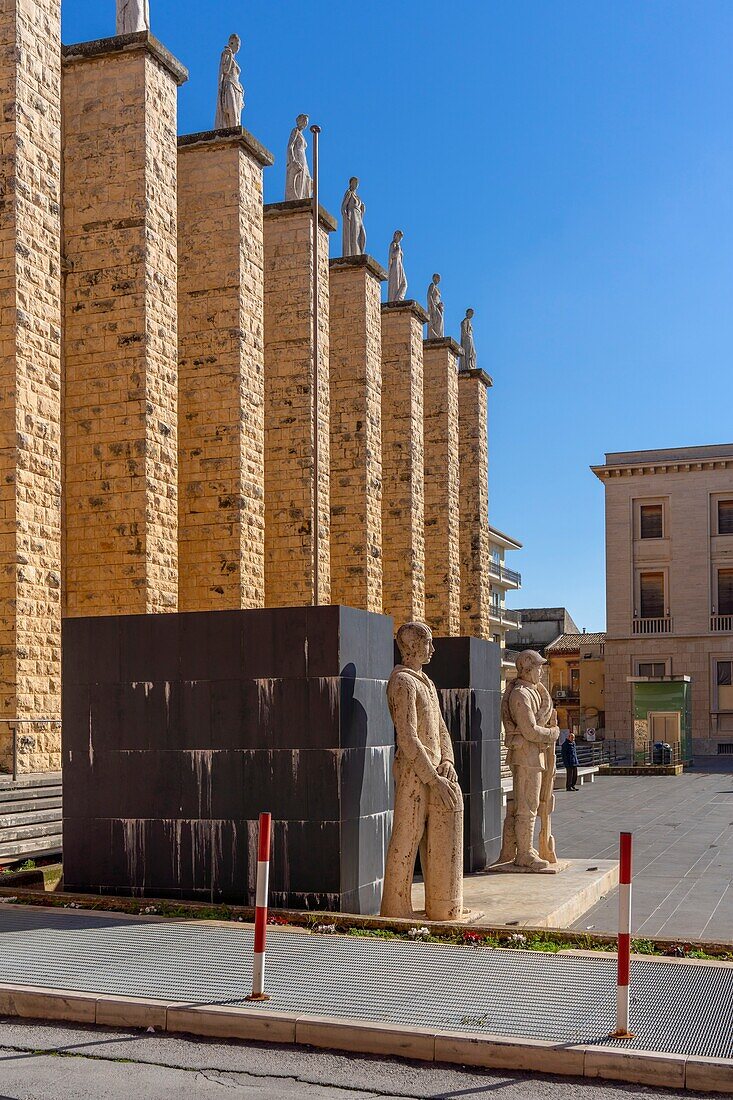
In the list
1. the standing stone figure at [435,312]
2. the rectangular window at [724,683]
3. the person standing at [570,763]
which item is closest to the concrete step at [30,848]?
the person standing at [570,763]

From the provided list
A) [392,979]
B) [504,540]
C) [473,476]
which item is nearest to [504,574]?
[504,540]

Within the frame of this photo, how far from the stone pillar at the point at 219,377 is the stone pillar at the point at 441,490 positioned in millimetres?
14424

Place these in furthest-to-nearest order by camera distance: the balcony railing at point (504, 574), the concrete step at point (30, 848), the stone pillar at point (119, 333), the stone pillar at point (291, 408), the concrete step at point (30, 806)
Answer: the balcony railing at point (504, 574), the stone pillar at point (291, 408), the stone pillar at point (119, 333), the concrete step at point (30, 806), the concrete step at point (30, 848)

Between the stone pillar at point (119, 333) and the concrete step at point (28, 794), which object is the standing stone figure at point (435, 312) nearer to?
the stone pillar at point (119, 333)

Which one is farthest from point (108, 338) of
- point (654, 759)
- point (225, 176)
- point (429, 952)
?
point (654, 759)

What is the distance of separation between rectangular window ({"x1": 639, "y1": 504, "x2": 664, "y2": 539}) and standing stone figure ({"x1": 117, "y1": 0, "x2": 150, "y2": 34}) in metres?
40.1

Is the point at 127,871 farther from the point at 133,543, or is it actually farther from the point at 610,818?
the point at 610,818

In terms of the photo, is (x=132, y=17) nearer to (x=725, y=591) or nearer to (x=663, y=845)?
(x=663, y=845)

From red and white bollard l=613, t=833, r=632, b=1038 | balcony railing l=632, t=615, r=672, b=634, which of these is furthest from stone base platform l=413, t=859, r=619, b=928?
balcony railing l=632, t=615, r=672, b=634

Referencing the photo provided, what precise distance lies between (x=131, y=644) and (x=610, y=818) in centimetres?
1387

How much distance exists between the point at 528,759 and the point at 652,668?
43971mm

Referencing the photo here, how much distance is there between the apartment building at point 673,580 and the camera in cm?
5466

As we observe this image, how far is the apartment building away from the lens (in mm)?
54656

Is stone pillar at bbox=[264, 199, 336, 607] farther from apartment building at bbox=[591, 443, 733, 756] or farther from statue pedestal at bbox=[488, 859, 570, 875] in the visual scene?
apartment building at bbox=[591, 443, 733, 756]
